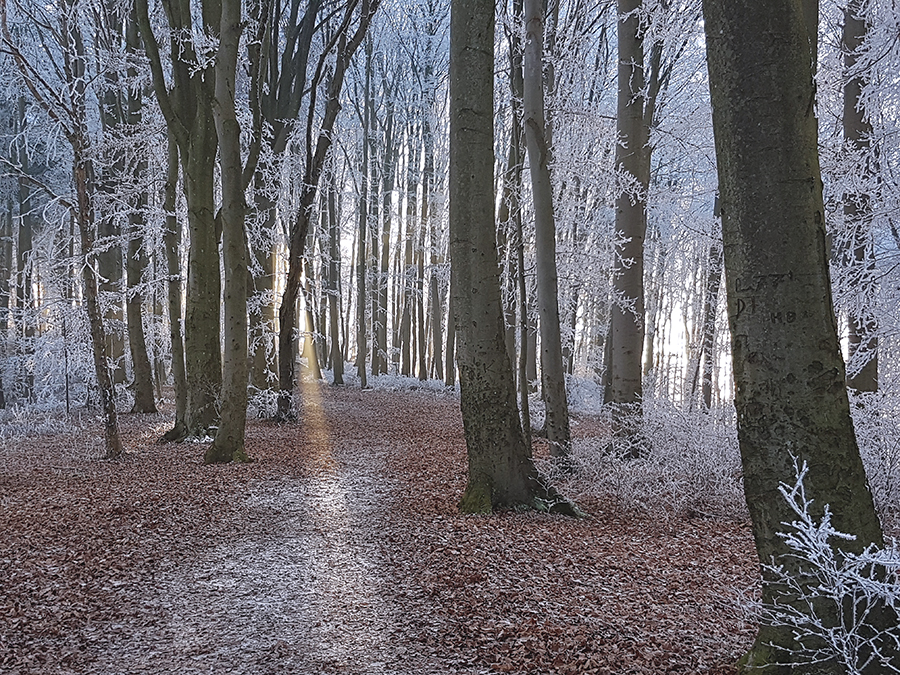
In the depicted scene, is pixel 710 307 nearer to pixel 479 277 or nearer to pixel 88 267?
pixel 479 277

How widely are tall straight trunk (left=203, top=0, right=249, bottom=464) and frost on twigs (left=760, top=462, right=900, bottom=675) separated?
7.74 metres

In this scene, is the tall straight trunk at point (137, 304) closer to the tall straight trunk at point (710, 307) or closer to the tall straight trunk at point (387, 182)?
the tall straight trunk at point (387, 182)

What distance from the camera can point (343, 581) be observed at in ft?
14.5

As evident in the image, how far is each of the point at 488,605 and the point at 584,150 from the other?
7.95 meters

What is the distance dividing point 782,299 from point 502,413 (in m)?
3.80

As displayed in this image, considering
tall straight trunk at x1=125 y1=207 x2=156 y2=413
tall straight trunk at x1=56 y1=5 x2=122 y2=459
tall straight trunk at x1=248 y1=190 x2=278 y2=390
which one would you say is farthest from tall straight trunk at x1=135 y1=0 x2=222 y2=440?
tall straight trunk at x1=125 y1=207 x2=156 y2=413

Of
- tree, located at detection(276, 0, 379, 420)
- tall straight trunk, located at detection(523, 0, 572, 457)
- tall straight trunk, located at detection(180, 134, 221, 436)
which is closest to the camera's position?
tall straight trunk, located at detection(523, 0, 572, 457)

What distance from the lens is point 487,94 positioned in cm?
598

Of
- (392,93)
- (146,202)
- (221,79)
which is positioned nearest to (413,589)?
(221,79)

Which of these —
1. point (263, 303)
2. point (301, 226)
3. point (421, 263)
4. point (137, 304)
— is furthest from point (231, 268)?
point (421, 263)

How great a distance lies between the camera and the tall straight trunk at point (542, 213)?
7832mm

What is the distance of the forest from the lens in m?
2.47

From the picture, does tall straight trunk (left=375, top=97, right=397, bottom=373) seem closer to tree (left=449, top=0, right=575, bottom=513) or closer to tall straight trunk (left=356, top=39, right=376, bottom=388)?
tall straight trunk (left=356, top=39, right=376, bottom=388)

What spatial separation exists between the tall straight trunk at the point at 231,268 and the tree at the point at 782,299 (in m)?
7.58
